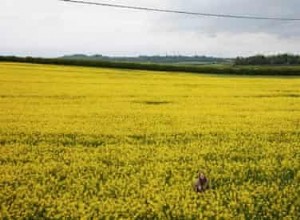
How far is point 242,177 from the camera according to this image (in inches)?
442

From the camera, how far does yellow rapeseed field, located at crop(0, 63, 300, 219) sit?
9.17m

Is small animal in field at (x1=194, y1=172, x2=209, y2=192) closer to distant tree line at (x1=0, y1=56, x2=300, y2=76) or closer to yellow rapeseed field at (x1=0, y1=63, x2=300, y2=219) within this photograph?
yellow rapeseed field at (x1=0, y1=63, x2=300, y2=219)

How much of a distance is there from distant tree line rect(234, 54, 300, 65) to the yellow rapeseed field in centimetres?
5517

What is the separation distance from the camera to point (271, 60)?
8125 centimetres

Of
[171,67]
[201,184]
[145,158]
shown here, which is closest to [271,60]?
[171,67]

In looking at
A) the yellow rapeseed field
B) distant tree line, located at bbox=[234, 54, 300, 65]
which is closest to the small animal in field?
the yellow rapeseed field

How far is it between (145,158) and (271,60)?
7125cm

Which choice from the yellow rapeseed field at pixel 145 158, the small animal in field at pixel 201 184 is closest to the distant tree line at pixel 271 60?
the yellow rapeseed field at pixel 145 158

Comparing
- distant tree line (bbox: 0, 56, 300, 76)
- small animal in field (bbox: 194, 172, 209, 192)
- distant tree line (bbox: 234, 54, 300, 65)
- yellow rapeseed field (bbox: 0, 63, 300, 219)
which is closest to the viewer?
yellow rapeseed field (bbox: 0, 63, 300, 219)

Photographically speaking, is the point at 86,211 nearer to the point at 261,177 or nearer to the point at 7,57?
the point at 261,177

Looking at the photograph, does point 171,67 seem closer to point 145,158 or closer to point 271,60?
point 271,60

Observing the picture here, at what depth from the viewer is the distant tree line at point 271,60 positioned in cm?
7923

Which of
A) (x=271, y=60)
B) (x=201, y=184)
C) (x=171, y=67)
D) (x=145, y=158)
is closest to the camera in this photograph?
(x=201, y=184)

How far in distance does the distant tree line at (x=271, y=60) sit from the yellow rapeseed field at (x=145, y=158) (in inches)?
2172
